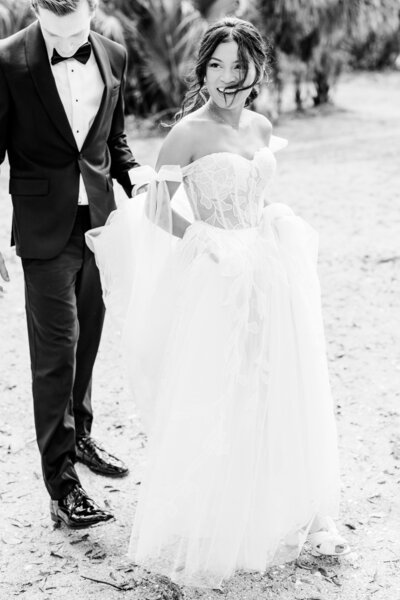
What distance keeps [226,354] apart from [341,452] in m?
1.52

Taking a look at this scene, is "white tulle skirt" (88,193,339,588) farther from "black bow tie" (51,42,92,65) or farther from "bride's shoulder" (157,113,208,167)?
"black bow tie" (51,42,92,65)

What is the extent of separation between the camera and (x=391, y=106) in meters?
18.5

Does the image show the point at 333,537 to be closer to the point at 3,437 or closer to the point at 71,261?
the point at 71,261

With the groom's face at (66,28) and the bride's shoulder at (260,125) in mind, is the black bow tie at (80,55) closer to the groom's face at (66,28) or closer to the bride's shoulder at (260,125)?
the groom's face at (66,28)

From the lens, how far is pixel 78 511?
366cm

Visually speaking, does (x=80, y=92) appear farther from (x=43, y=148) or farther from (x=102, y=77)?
(x=43, y=148)

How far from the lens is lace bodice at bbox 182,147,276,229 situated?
3193 millimetres

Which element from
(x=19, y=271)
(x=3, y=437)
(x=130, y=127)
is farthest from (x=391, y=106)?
(x=3, y=437)

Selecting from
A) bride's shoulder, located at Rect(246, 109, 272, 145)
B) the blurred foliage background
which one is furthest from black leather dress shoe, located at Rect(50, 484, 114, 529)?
the blurred foliage background

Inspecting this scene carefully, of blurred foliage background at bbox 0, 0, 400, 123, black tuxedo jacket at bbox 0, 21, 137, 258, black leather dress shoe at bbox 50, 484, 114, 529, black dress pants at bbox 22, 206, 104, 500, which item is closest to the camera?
black tuxedo jacket at bbox 0, 21, 137, 258

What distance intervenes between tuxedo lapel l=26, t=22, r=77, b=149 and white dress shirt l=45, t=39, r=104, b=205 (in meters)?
0.04

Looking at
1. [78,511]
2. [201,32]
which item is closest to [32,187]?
[78,511]

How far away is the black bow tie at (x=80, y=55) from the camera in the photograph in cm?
351

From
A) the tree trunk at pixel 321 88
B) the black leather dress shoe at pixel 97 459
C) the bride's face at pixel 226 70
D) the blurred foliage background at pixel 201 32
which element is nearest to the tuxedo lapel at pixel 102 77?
the bride's face at pixel 226 70
